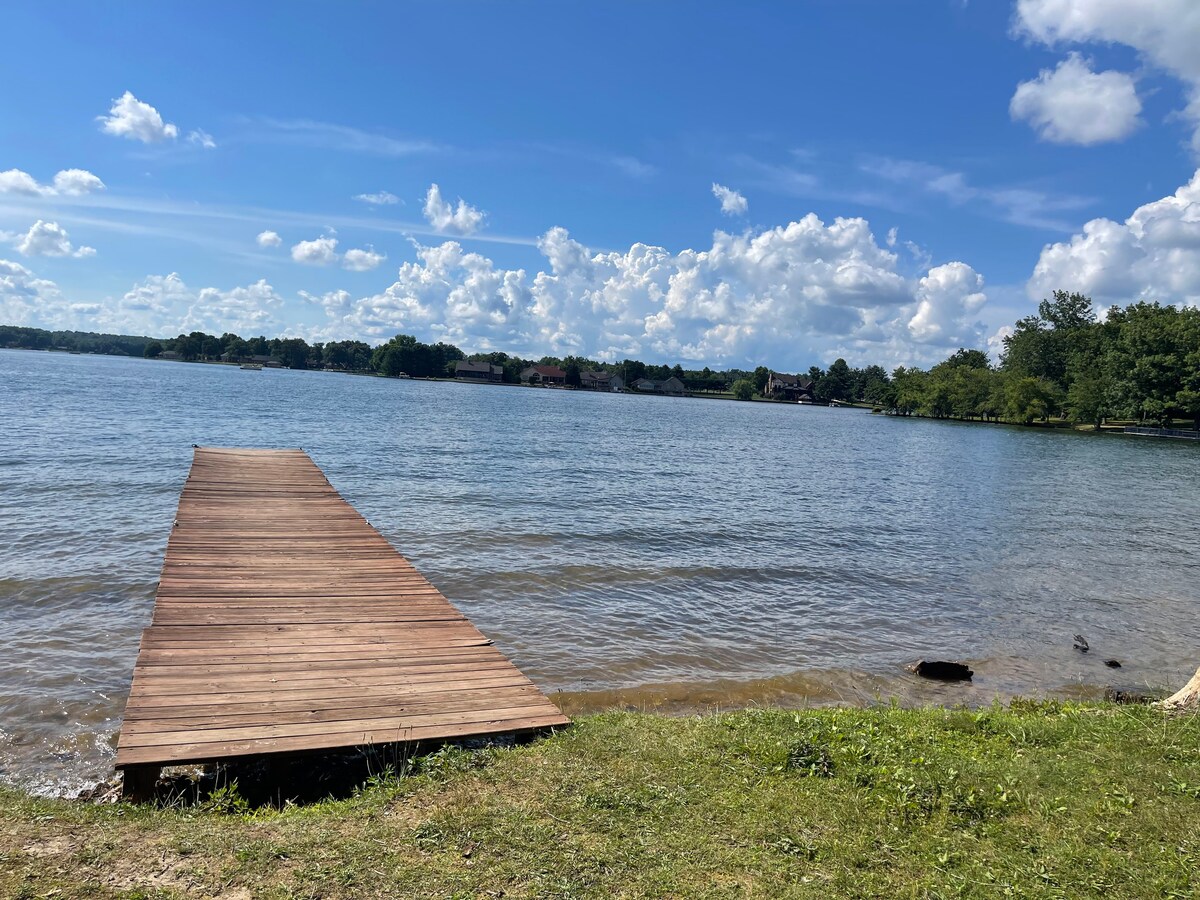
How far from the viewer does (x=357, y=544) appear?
43.2ft

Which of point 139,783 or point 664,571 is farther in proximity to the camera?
point 664,571

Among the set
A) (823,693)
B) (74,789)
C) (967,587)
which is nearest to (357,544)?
(74,789)

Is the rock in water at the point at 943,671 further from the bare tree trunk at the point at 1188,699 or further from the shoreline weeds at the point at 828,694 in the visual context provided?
the bare tree trunk at the point at 1188,699

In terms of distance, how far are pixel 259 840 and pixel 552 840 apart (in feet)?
6.28

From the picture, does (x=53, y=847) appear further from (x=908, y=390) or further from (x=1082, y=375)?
(x=908, y=390)

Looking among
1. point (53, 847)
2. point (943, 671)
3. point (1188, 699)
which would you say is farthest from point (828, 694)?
point (53, 847)

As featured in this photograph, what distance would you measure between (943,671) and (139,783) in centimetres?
1102

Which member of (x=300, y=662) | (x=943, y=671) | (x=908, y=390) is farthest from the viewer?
(x=908, y=390)

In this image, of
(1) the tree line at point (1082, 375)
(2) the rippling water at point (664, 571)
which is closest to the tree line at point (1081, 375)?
(1) the tree line at point (1082, 375)

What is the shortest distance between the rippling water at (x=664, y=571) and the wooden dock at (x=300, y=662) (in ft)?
4.88

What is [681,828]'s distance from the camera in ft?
16.3

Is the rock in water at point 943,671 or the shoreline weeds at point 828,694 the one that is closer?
the shoreline weeds at point 828,694

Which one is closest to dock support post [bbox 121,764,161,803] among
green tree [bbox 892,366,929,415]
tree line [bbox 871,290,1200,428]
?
tree line [bbox 871,290,1200,428]

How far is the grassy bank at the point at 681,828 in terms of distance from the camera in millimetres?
4262
